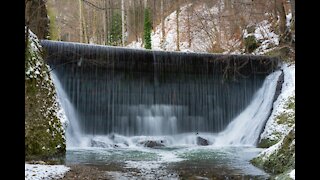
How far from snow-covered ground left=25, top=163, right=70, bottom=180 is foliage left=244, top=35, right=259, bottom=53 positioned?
52.7ft

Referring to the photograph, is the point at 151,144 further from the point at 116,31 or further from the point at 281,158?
the point at 116,31

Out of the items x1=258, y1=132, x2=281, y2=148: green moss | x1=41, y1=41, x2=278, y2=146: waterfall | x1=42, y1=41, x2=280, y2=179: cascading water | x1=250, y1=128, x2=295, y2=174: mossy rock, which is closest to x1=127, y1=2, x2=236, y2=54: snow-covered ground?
x1=41, y1=41, x2=278, y2=146: waterfall

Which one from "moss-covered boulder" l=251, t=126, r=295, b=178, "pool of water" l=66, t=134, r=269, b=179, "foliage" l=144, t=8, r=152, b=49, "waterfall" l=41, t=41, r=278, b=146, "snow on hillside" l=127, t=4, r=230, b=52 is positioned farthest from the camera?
"snow on hillside" l=127, t=4, r=230, b=52

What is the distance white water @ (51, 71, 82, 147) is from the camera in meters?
14.0

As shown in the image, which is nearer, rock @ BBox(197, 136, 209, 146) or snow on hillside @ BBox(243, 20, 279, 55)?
rock @ BBox(197, 136, 209, 146)

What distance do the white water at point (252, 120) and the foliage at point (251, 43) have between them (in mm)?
4070

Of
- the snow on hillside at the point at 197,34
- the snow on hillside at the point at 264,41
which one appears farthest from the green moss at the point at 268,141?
the snow on hillside at the point at 197,34

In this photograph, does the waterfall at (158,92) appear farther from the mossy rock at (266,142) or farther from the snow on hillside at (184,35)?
the snow on hillside at (184,35)

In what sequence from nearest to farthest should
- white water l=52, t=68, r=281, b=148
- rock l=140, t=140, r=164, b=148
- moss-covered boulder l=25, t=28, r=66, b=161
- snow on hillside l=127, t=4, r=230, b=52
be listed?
moss-covered boulder l=25, t=28, r=66, b=161
rock l=140, t=140, r=164, b=148
white water l=52, t=68, r=281, b=148
snow on hillside l=127, t=4, r=230, b=52

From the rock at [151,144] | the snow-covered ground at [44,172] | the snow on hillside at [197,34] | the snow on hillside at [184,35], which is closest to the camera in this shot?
the snow-covered ground at [44,172]

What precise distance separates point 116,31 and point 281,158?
29165mm

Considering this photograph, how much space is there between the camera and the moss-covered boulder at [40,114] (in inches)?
408

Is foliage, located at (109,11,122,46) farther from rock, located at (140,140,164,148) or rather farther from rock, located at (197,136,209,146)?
rock, located at (140,140,164,148)

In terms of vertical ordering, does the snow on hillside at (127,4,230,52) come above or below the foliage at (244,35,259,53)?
above
